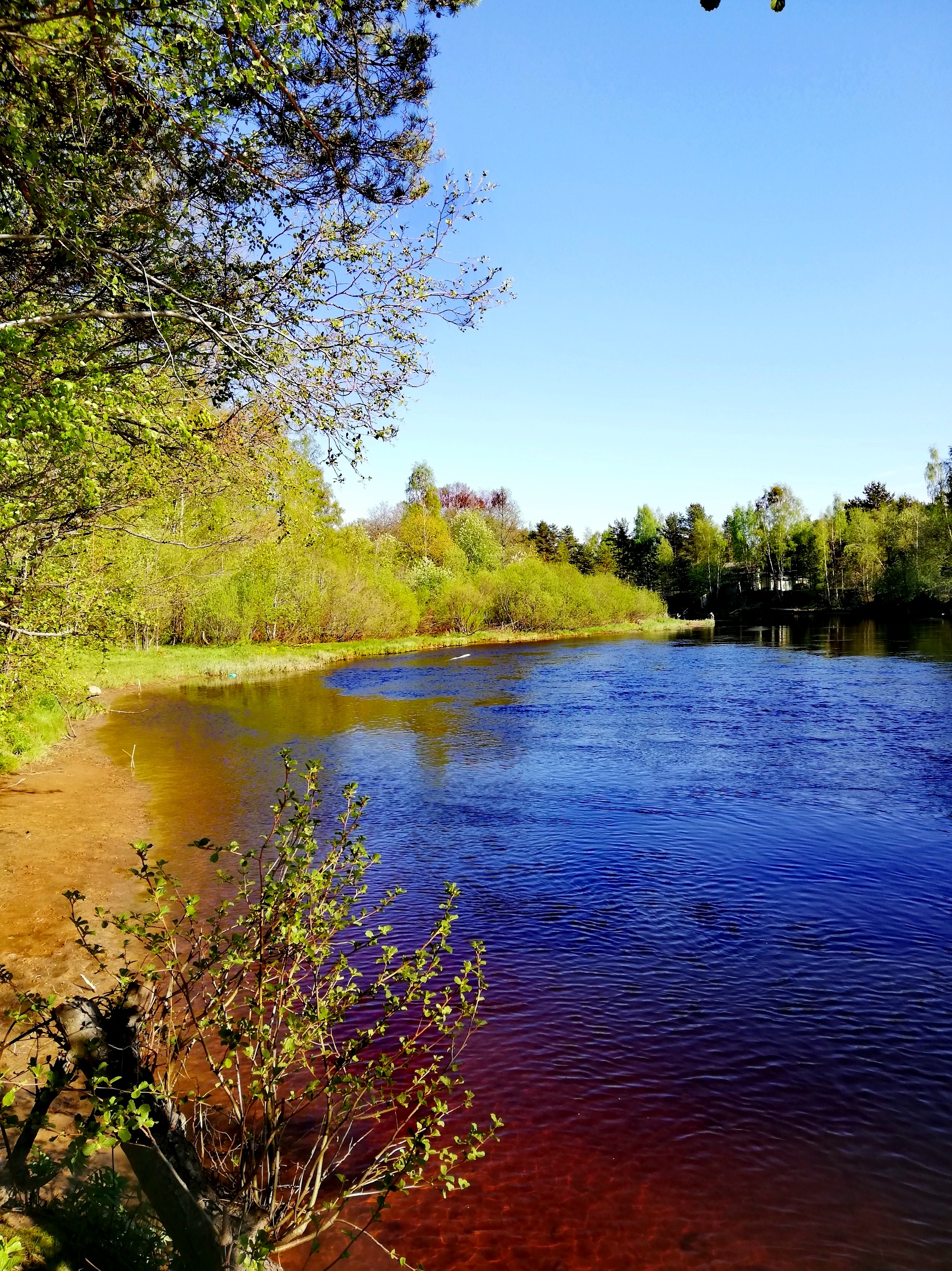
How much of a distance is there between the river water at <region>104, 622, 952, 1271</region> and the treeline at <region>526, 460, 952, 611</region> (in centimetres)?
6904

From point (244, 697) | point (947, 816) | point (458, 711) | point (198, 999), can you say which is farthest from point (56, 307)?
point (244, 697)

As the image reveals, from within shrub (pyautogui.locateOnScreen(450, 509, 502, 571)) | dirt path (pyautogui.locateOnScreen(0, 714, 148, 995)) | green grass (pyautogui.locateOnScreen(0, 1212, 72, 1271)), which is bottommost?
dirt path (pyautogui.locateOnScreen(0, 714, 148, 995))

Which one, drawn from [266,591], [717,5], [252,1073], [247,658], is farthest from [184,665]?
[717,5]

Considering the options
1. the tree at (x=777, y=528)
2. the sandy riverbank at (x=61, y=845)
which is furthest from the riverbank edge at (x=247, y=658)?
the tree at (x=777, y=528)

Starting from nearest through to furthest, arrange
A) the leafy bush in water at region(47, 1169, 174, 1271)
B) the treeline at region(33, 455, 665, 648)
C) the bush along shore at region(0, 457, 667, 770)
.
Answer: the leafy bush in water at region(47, 1169, 174, 1271) → the bush along shore at region(0, 457, 667, 770) → the treeline at region(33, 455, 665, 648)

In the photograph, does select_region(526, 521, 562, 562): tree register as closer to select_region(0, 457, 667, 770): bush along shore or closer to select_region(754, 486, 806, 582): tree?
select_region(0, 457, 667, 770): bush along shore

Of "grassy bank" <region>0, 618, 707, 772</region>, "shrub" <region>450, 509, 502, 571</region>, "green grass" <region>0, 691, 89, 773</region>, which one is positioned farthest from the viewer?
"shrub" <region>450, 509, 502, 571</region>

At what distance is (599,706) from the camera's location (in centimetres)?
2944

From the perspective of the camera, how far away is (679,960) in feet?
31.6

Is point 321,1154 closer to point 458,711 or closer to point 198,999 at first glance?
point 198,999

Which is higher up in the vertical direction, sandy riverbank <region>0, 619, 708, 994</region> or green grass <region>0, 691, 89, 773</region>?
green grass <region>0, 691, 89, 773</region>

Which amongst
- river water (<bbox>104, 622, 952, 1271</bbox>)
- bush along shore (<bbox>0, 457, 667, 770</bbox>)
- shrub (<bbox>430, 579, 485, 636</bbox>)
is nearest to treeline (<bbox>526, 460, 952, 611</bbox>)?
bush along shore (<bbox>0, 457, 667, 770</bbox>)

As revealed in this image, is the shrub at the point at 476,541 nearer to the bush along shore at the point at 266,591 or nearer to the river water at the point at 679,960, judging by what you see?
the bush along shore at the point at 266,591

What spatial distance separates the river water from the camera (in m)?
5.72
